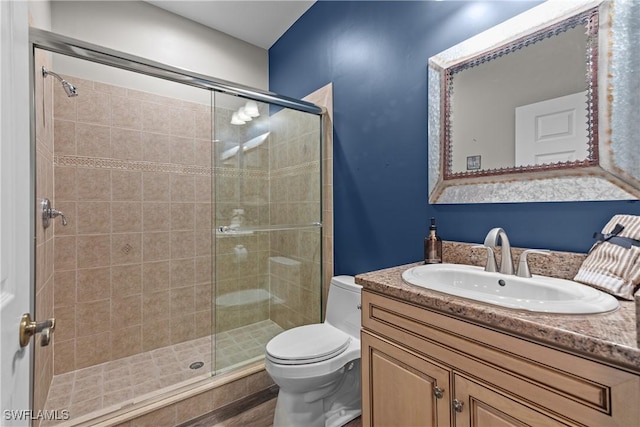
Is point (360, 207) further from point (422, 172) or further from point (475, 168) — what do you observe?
point (475, 168)

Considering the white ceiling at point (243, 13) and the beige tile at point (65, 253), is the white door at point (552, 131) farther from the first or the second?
the beige tile at point (65, 253)

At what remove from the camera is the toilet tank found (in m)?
1.65

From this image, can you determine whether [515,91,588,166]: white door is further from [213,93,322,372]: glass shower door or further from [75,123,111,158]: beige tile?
[75,123,111,158]: beige tile

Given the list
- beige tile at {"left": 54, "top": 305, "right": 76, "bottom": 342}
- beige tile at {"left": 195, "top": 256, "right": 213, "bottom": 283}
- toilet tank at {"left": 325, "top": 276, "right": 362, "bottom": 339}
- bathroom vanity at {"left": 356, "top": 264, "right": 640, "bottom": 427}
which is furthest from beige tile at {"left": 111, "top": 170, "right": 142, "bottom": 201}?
bathroom vanity at {"left": 356, "top": 264, "right": 640, "bottom": 427}

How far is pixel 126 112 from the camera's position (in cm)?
217

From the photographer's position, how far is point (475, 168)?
1.30 meters

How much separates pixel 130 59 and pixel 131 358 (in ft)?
6.78

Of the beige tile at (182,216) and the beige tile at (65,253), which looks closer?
the beige tile at (65,253)

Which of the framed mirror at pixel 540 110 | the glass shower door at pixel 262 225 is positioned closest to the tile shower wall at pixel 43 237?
the glass shower door at pixel 262 225

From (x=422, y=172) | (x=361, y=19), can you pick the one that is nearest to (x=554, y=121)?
(x=422, y=172)

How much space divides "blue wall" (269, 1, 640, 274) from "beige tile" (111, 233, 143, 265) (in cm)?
155

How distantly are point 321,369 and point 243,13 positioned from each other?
8.60 ft

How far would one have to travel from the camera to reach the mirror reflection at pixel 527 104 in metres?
1.01

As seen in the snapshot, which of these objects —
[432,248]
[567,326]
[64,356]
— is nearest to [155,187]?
[64,356]
